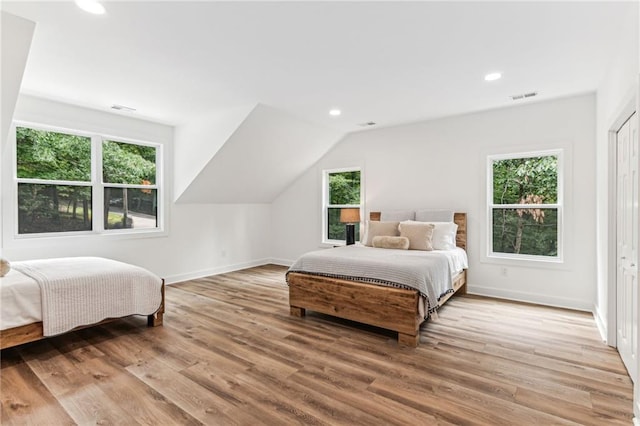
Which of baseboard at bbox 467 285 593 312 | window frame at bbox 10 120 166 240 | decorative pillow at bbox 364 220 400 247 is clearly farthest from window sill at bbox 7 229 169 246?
baseboard at bbox 467 285 593 312

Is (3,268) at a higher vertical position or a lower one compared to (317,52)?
lower

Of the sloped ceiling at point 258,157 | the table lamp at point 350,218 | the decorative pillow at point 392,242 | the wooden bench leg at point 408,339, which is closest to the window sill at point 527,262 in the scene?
the decorative pillow at point 392,242

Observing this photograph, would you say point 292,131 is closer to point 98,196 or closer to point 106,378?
point 98,196

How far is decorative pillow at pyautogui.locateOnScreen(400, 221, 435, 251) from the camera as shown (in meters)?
4.11

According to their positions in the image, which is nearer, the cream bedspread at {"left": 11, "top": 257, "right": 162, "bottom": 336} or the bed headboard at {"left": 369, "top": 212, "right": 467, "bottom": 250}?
the cream bedspread at {"left": 11, "top": 257, "right": 162, "bottom": 336}

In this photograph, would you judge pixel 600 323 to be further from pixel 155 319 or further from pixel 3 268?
pixel 3 268

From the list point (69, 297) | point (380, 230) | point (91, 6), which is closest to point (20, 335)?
point (69, 297)

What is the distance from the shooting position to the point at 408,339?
2895mm

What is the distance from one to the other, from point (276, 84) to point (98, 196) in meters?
3.00

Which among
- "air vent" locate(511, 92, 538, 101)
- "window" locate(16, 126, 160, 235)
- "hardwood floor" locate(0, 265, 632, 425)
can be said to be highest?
"air vent" locate(511, 92, 538, 101)

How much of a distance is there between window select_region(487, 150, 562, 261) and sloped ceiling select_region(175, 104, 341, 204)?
2.72m

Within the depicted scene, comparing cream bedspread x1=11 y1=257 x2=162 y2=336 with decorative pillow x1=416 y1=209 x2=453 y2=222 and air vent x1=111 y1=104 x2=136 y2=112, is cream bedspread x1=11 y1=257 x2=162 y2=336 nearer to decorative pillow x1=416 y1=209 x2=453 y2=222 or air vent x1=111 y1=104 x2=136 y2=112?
air vent x1=111 y1=104 x2=136 y2=112

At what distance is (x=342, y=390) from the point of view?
2.20 meters

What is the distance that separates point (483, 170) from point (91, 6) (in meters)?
4.51
